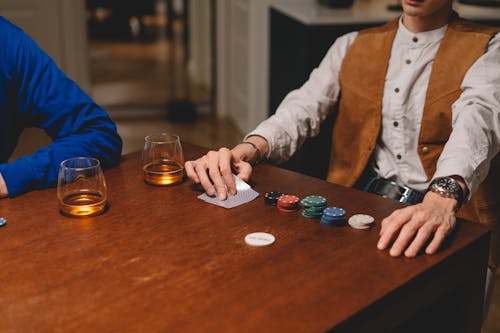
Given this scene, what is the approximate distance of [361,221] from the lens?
1.34 meters

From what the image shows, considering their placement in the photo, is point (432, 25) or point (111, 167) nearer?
point (111, 167)

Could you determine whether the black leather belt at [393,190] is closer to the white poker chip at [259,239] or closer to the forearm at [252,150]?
the forearm at [252,150]

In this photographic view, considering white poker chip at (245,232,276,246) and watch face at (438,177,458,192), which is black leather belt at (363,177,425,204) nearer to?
watch face at (438,177,458,192)

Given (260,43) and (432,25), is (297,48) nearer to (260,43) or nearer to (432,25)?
(260,43)

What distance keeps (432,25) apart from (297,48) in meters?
1.61

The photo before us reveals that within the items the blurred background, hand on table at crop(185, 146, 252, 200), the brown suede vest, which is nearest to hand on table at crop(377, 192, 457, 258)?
hand on table at crop(185, 146, 252, 200)

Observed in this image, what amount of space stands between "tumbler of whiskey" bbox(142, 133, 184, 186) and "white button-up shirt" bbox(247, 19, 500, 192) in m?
0.36

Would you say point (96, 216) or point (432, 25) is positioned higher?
point (432, 25)

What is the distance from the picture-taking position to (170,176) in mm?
1553

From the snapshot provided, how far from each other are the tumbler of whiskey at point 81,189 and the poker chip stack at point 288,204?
0.36 meters

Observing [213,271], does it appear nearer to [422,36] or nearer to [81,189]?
[81,189]

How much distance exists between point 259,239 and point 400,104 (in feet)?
2.93

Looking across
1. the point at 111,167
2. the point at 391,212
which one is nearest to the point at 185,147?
the point at 111,167

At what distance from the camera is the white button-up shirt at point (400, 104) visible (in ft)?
5.93
